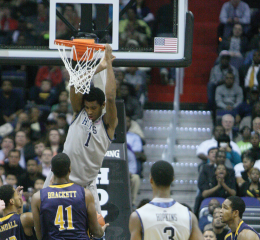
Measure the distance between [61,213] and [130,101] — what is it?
5.80 metres

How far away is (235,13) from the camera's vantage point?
38.2 feet

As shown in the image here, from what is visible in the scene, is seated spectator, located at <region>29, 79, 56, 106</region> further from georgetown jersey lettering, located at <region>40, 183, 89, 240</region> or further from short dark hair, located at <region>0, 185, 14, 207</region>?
georgetown jersey lettering, located at <region>40, 183, 89, 240</region>

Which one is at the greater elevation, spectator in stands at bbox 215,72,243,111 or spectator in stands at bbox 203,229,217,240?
spectator in stands at bbox 215,72,243,111

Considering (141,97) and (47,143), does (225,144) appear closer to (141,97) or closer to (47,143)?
(141,97)

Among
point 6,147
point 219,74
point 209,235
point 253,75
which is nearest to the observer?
point 209,235

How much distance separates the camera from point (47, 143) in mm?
9039

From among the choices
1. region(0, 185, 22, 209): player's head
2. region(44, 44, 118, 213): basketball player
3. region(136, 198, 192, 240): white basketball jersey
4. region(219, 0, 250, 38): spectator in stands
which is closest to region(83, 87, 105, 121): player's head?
region(44, 44, 118, 213): basketball player

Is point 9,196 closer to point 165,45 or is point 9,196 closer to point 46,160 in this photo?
point 165,45

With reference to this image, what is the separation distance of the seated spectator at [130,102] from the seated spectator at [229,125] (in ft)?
5.19

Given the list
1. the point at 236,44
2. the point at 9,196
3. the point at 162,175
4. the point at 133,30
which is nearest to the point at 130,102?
the point at 133,30

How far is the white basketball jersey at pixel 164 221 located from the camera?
4059 mm

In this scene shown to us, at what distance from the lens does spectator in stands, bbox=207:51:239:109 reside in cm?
1060

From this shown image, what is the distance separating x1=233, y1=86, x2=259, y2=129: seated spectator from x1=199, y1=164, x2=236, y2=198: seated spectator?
5.79 feet

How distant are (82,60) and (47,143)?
3898 mm
